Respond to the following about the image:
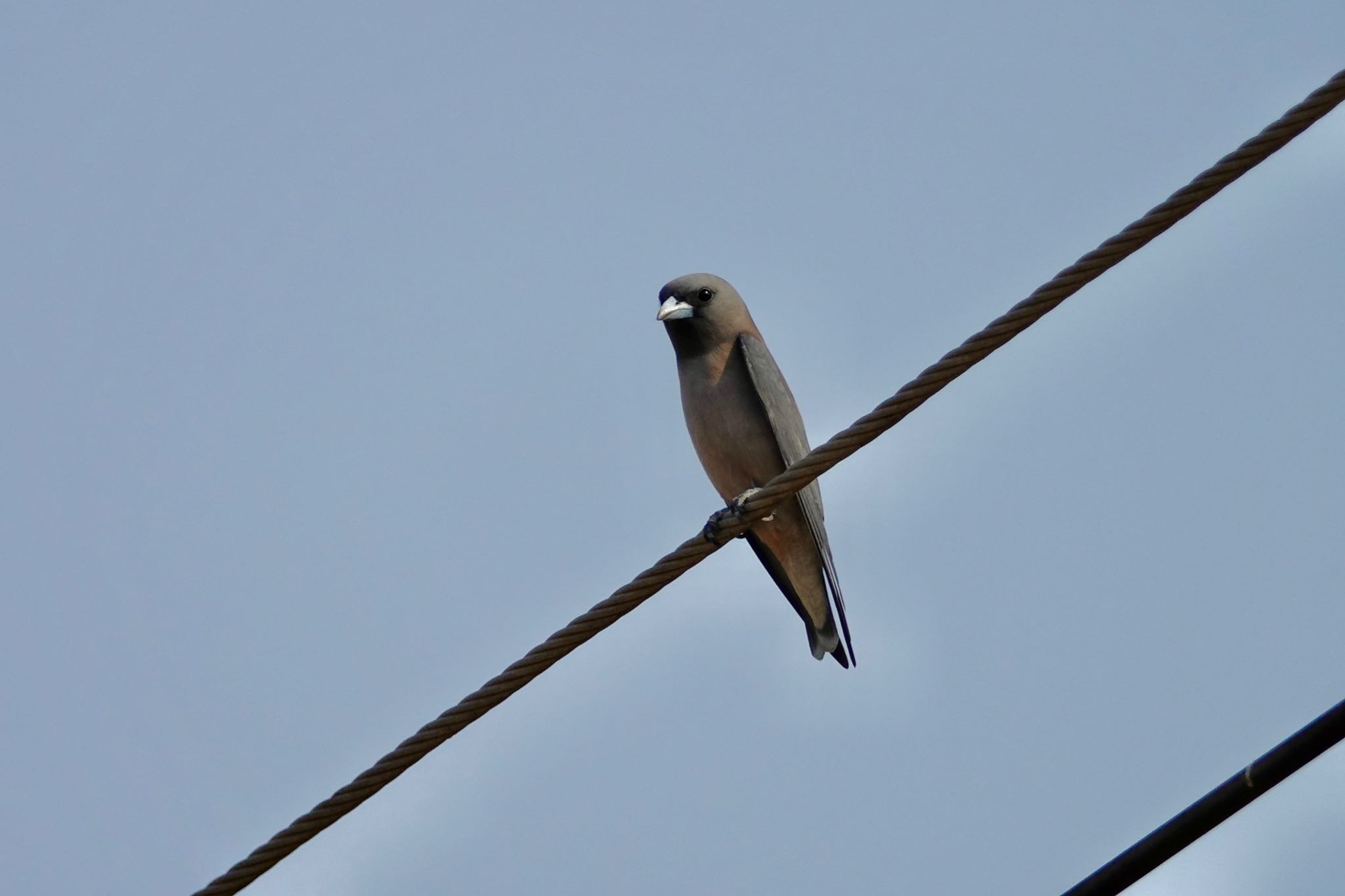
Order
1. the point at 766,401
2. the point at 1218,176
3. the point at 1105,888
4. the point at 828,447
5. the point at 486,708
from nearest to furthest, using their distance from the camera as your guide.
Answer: the point at 1105,888
the point at 1218,176
the point at 486,708
the point at 828,447
the point at 766,401

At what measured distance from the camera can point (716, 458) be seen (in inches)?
282

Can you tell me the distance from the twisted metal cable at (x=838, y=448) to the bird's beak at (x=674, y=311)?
3287 millimetres

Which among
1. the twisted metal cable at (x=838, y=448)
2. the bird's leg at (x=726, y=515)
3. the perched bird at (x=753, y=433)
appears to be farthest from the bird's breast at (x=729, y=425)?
the twisted metal cable at (x=838, y=448)

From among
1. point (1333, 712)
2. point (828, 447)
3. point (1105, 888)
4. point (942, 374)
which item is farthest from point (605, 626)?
point (1333, 712)

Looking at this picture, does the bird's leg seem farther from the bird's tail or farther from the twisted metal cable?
the bird's tail

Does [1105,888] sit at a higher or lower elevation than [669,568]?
lower

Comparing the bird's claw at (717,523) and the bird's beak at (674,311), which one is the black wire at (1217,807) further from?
the bird's beak at (674,311)

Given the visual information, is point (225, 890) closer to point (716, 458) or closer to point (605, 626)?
point (605, 626)

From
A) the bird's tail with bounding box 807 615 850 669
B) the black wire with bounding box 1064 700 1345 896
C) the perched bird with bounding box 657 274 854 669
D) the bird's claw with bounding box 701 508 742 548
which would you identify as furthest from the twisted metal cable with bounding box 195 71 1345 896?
the bird's tail with bounding box 807 615 850 669

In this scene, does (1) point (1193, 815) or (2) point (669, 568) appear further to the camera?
(2) point (669, 568)

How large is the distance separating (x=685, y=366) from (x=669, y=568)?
130 inches

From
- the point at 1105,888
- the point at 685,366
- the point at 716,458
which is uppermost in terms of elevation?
the point at 685,366

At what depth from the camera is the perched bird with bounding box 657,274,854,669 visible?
7.04m

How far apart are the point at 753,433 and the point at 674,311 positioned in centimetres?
84
